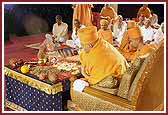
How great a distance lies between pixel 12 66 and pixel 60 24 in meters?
0.47

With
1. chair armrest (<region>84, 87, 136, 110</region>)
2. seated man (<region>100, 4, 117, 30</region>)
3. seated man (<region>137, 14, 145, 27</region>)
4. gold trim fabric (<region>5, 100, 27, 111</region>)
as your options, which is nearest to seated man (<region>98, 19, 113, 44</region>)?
seated man (<region>100, 4, 117, 30</region>)

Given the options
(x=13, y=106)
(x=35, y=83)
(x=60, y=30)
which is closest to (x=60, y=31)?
(x=60, y=30)

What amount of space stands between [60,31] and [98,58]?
0.90ft

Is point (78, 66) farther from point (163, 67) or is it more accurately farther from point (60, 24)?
point (163, 67)

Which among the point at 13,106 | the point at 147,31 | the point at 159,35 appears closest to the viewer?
the point at 159,35

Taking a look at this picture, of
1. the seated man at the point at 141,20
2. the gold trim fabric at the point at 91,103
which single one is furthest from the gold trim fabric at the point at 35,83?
the seated man at the point at 141,20

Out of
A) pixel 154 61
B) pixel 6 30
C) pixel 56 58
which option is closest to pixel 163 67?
pixel 154 61

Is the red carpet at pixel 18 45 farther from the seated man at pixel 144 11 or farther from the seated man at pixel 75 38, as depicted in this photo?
the seated man at pixel 144 11

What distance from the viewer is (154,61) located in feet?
8.85

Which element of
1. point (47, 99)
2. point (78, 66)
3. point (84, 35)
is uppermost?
point (84, 35)

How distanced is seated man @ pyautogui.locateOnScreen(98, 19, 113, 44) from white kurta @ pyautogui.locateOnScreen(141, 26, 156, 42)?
20cm

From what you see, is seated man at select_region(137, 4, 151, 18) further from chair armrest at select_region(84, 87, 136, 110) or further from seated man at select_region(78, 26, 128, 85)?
chair armrest at select_region(84, 87, 136, 110)

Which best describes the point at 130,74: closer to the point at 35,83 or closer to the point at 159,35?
the point at 159,35

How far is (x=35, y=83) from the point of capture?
299 cm
